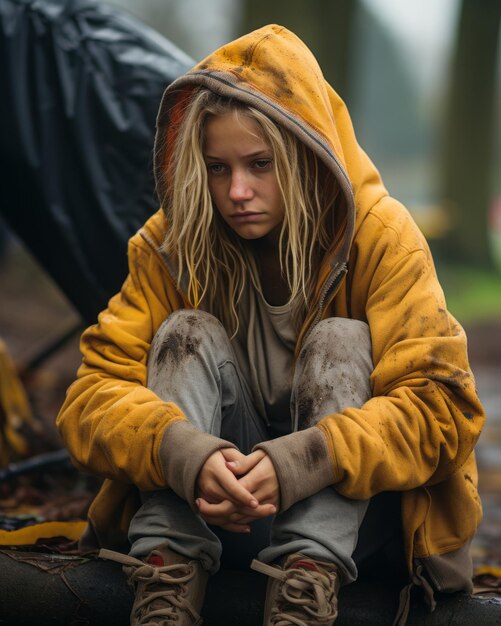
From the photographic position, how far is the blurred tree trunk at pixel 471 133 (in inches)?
556

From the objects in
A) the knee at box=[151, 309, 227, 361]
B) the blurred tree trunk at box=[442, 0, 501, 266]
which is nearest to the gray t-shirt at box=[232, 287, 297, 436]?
the knee at box=[151, 309, 227, 361]

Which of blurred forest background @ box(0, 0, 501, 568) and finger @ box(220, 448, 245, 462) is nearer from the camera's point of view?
finger @ box(220, 448, 245, 462)

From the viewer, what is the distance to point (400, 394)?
2330 millimetres

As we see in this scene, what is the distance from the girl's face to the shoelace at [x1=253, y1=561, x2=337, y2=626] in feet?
2.87

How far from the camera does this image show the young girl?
7.44ft

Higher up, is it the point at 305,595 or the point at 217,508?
the point at 217,508

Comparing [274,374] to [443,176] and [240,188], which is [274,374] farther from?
[443,176]

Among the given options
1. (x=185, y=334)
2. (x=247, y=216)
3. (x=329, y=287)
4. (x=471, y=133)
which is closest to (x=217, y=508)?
(x=185, y=334)

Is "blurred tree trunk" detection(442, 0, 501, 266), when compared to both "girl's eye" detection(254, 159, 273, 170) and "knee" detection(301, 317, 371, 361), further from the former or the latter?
"knee" detection(301, 317, 371, 361)

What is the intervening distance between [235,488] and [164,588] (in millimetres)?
312

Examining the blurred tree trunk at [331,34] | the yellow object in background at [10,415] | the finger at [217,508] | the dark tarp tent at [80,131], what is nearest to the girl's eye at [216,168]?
the finger at [217,508]

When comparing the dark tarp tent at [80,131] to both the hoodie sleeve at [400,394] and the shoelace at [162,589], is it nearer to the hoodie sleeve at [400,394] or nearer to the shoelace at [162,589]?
the hoodie sleeve at [400,394]

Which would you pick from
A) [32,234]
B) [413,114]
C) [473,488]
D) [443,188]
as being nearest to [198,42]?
[443,188]

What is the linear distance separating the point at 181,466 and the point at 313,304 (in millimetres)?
592
